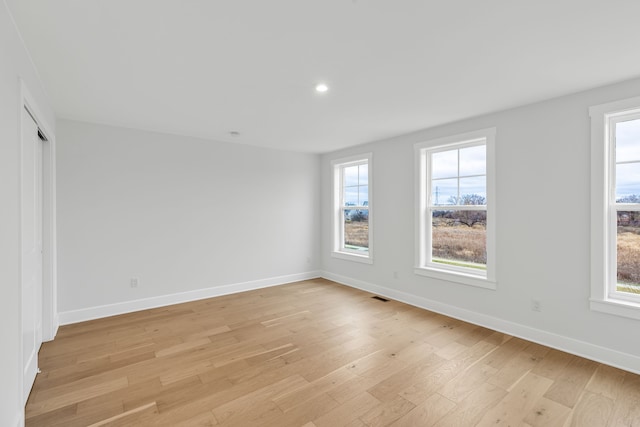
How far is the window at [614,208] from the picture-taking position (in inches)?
104

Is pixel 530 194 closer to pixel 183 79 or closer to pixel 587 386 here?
pixel 587 386

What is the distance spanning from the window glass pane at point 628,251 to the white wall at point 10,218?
4.44m

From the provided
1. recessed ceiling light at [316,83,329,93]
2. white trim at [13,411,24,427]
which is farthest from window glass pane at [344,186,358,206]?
white trim at [13,411,24,427]

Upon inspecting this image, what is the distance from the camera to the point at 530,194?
10.3 feet

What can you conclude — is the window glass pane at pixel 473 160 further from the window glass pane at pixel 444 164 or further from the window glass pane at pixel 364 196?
the window glass pane at pixel 364 196

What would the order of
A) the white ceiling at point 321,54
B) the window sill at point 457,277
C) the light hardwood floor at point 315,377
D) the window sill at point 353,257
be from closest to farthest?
the white ceiling at point 321,54 → the light hardwood floor at point 315,377 → the window sill at point 457,277 → the window sill at point 353,257

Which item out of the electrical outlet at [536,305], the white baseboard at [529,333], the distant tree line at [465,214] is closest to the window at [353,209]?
the white baseboard at [529,333]

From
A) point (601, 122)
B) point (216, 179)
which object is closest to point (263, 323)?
point (216, 179)

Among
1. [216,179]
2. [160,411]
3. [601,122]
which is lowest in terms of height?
[160,411]

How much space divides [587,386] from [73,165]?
553 cm

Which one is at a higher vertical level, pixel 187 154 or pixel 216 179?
pixel 187 154

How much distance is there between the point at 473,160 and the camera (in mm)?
3742

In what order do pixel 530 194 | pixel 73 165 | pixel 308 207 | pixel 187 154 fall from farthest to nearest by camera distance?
pixel 308 207 < pixel 187 154 < pixel 73 165 < pixel 530 194

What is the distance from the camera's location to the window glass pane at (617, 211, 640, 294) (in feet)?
8.70
